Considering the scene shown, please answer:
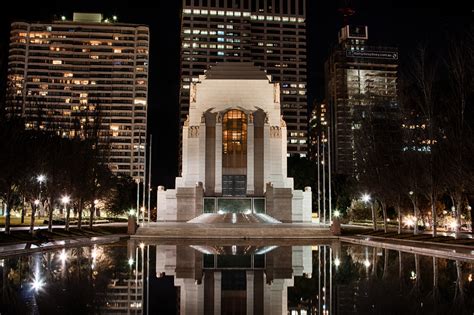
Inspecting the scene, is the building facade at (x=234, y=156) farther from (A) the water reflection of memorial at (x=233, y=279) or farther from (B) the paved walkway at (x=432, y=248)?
(A) the water reflection of memorial at (x=233, y=279)

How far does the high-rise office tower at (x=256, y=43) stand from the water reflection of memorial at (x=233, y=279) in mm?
148952

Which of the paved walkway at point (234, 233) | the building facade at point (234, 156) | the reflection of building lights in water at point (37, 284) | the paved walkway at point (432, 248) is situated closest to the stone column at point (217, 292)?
the reflection of building lights in water at point (37, 284)

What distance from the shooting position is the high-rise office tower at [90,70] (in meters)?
180

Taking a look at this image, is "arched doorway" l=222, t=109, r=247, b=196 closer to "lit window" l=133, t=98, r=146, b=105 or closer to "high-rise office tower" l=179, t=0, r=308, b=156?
"high-rise office tower" l=179, t=0, r=308, b=156

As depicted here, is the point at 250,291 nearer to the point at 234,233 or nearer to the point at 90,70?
the point at 234,233

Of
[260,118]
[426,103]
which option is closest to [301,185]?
[260,118]

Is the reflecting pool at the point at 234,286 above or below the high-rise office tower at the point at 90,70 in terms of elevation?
below

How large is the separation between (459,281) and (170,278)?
11.1 m

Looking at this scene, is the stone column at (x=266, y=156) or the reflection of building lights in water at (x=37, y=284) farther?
the stone column at (x=266, y=156)

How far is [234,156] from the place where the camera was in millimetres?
80562

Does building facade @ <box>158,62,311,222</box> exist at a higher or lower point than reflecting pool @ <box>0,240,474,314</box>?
higher

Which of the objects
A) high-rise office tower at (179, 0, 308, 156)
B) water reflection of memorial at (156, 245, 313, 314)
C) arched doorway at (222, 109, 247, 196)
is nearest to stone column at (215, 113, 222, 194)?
arched doorway at (222, 109, 247, 196)

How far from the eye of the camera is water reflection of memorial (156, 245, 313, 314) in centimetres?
1466

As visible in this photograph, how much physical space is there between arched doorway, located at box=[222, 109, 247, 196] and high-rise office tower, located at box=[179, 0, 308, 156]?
95209 millimetres
